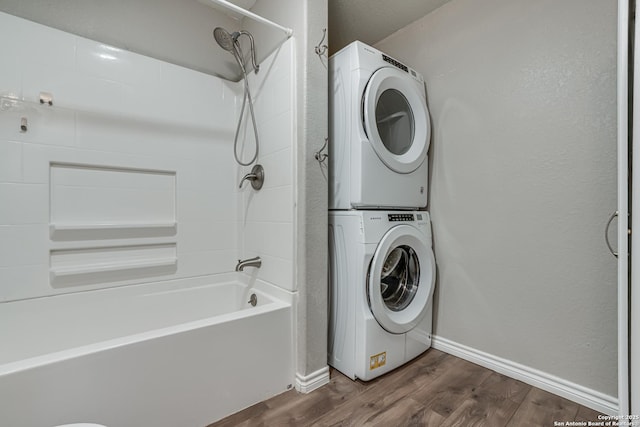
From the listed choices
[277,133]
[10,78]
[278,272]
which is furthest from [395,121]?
[10,78]

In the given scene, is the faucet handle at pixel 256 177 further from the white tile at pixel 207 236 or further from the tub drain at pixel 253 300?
the tub drain at pixel 253 300

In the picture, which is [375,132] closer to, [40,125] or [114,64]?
[114,64]

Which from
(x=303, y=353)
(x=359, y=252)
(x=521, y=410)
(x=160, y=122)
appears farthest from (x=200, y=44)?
(x=521, y=410)

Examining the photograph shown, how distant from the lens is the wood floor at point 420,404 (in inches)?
46.8

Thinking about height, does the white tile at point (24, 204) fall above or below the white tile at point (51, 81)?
below

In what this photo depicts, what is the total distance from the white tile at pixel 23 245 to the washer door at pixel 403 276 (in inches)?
65.5

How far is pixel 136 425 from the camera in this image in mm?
1012

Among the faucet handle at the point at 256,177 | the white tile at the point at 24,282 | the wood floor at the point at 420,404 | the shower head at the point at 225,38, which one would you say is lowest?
the wood floor at the point at 420,404

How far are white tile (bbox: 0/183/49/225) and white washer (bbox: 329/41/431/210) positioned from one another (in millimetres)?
1465

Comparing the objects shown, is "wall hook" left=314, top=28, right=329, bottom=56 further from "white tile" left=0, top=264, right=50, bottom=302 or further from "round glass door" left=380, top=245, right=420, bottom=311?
"white tile" left=0, top=264, right=50, bottom=302

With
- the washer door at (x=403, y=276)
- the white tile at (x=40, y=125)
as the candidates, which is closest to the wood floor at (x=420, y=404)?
the washer door at (x=403, y=276)

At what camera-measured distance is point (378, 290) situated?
1449 mm

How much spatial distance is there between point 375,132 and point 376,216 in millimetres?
444

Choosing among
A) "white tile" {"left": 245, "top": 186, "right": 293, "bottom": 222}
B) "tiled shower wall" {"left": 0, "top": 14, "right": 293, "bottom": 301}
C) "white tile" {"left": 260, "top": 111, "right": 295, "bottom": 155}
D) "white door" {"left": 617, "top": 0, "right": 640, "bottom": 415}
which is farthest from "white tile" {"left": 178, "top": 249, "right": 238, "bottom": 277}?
"white door" {"left": 617, "top": 0, "right": 640, "bottom": 415}
